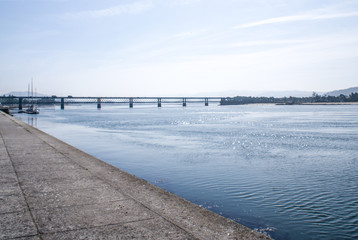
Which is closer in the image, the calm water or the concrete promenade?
the concrete promenade

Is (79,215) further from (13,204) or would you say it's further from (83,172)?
(83,172)

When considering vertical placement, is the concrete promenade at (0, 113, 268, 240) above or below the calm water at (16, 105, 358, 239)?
above

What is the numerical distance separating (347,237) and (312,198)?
308cm

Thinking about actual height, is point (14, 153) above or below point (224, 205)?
above

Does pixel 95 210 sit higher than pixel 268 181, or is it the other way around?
pixel 95 210

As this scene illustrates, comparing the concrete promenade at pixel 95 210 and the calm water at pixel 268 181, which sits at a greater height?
the concrete promenade at pixel 95 210

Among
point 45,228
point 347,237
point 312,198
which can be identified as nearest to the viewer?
point 45,228

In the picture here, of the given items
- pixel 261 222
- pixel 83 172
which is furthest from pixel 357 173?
pixel 83 172

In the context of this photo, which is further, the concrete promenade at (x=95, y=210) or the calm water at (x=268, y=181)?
the calm water at (x=268, y=181)

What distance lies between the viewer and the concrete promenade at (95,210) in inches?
222

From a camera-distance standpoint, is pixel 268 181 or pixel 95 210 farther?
pixel 268 181

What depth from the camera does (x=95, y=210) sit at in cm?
673

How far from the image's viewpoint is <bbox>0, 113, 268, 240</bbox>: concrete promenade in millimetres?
5633

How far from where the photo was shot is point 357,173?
14.8 metres
